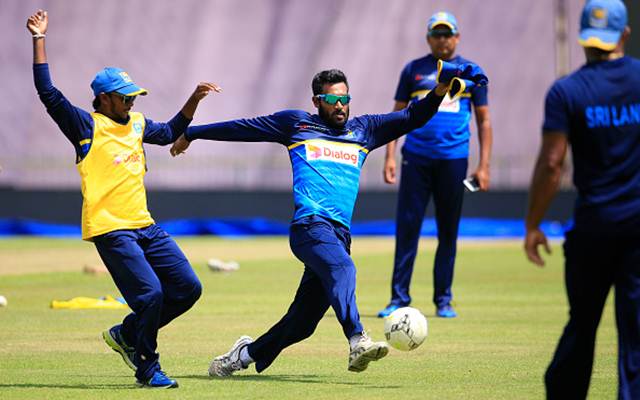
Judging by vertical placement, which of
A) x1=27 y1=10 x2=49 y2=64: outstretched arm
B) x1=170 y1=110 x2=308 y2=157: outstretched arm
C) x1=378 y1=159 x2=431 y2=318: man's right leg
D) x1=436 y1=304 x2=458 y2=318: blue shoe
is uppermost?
x1=27 y1=10 x2=49 y2=64: outstretched arm

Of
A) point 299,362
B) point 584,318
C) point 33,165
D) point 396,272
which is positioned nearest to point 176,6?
point 33,165

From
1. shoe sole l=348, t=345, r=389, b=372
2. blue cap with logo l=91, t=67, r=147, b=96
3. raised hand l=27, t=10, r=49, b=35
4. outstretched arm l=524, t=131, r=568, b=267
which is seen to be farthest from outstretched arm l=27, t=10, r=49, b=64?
outstretched arm l=524, t=131, r=568, b=267

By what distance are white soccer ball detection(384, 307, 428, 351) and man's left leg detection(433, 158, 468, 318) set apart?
383cm

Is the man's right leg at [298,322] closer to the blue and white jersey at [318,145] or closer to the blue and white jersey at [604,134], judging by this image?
the blue and white jersey at [318,145]

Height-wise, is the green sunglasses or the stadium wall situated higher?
the green sunglasses

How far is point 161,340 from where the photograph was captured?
10.8 meters

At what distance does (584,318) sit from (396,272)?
6072 mm

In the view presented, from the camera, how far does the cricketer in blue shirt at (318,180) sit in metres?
8.54

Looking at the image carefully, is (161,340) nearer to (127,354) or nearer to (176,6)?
(127,354)

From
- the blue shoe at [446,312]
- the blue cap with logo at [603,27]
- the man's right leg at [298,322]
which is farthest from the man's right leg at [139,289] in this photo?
the blue shoe at [446,312]

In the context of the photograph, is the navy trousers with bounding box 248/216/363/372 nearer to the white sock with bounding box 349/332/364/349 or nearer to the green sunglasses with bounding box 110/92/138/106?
the white sock with bounding box 349/332/364/349

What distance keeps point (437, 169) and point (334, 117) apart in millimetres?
3756

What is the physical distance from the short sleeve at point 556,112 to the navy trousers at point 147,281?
295cm

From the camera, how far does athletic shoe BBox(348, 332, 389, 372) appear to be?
789cm
